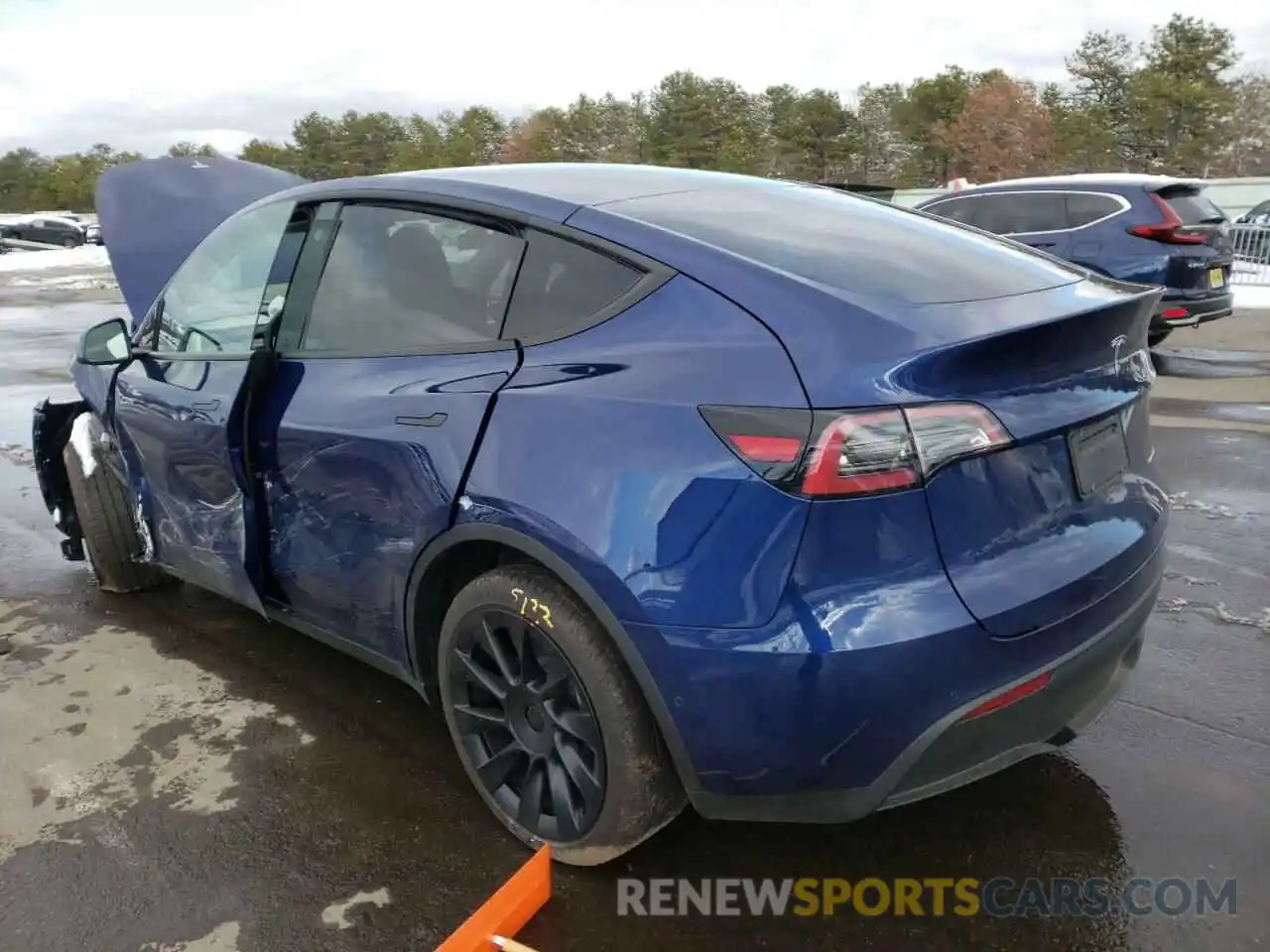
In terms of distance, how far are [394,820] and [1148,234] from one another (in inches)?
349

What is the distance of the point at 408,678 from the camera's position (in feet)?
9.12

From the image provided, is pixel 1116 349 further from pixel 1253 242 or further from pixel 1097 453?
pixel 1253 242

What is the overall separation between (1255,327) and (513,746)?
1257 cm

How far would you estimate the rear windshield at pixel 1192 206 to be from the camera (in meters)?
9.20

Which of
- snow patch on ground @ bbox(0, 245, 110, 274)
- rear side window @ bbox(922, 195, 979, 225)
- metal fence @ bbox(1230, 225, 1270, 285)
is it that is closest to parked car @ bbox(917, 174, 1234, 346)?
rear side window @ bbox(922, 195, 979, 225)

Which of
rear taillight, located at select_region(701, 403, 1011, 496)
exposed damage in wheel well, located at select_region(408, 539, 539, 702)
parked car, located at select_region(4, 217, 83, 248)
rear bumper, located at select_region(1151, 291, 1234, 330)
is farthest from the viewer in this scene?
parked car, located at select_region(4, 217, 83, 248)

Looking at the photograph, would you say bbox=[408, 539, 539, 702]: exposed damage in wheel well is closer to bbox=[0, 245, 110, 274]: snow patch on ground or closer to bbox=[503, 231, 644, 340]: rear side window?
bbox=[503, 231, 644, 340]: rear side window

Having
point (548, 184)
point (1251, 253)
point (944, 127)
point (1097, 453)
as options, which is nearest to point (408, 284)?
point (548, 184)

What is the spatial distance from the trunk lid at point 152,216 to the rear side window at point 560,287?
2.79 m

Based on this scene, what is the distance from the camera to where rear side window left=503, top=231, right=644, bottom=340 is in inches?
89.7

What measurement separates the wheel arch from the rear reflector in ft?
1.90

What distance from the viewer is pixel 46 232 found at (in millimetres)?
41469

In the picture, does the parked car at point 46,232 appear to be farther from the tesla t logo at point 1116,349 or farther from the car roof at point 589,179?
the tesla t logo at point 1116,349

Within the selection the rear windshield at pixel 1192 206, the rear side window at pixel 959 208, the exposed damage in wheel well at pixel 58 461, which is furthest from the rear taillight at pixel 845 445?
the rear side window at pixel 959 208
